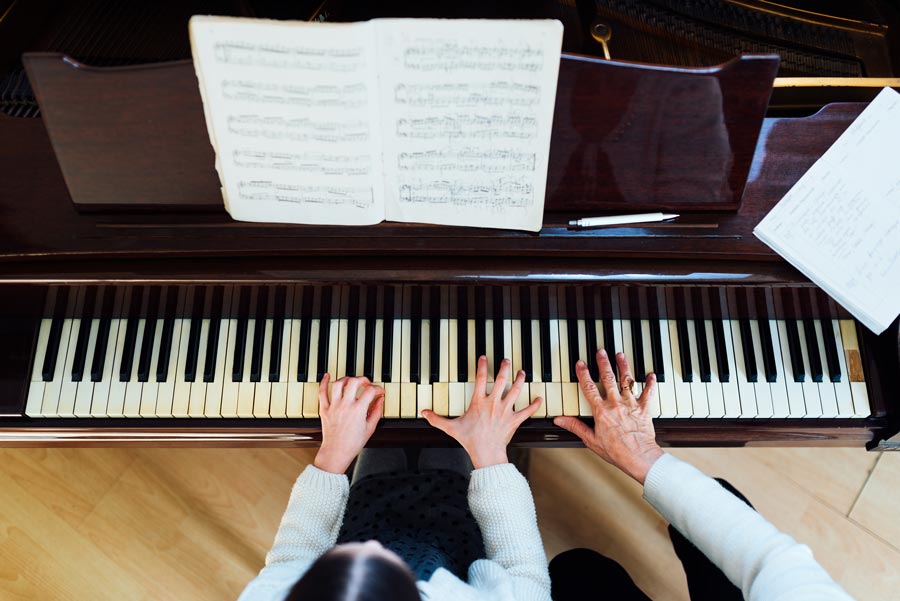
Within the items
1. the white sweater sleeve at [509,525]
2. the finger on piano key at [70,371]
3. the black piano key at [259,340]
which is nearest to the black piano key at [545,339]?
→ the white sweater sleeve at [509,525]

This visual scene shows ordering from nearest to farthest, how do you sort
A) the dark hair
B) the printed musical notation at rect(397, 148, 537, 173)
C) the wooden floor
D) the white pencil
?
the dark hair, the printed musical notation at rect(397, 148, 537, 173), the white pencil, the wooden floor

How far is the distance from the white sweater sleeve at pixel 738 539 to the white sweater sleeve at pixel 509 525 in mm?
304

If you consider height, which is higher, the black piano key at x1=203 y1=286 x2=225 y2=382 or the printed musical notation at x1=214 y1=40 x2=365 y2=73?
→ the printed musical notation at x1=214 y1=40 x2=365 y2=73

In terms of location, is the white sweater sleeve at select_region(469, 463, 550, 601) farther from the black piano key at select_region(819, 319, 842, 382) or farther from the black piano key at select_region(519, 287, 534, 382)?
the black piano key at select_region(819, 319, 842, 382)

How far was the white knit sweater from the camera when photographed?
4.38ft

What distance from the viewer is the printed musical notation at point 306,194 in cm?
133

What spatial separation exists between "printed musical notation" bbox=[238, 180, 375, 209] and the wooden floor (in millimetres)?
1306

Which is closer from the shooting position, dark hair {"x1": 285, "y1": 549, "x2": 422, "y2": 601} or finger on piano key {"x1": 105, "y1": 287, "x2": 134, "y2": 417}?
dark hair {"x1": 285, "y1": 549, "x2": 422, "y2": 601}

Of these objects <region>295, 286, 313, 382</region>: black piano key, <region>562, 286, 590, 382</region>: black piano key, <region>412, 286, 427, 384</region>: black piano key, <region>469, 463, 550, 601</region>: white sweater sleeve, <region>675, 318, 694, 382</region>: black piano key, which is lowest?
<region>469, 463, 550, 601</region>: white sweater sleeve

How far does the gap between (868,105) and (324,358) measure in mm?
1445

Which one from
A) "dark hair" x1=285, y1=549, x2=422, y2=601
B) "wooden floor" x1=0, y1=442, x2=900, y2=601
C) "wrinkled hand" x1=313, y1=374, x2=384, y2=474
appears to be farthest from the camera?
"wooden floor" x1=0, y1=442, x2=900, y2=601

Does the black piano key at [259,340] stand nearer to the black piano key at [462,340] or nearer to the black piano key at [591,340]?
the black piano key at [462,340]

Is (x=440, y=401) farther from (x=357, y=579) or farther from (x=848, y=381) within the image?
(x=848, y=381)

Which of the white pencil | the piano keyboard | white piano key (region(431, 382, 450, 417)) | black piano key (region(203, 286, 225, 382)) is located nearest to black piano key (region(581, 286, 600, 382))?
the piano keyboard
